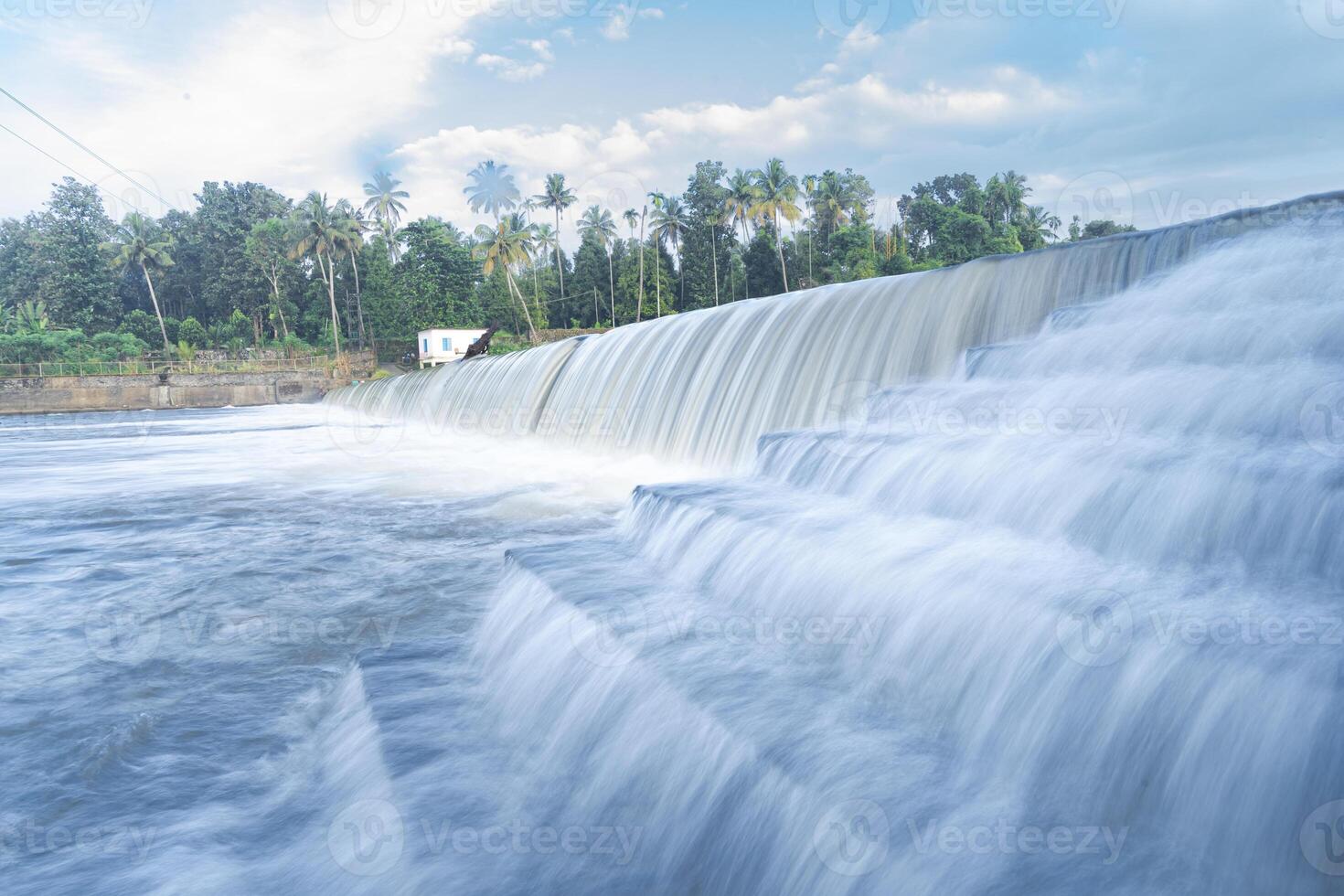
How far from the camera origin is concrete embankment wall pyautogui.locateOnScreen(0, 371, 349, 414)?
39750mm

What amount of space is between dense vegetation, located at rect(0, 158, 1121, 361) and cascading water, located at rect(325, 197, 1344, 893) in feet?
142

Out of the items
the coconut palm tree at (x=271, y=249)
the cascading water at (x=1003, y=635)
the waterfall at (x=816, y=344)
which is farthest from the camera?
the coconut palm tree at (x=271, y=249)

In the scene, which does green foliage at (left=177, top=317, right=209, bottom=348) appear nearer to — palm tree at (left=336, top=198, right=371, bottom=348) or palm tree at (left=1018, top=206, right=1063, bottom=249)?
palm tree at (left=336, top=198, right=371, bottom=348)

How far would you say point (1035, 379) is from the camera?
205 inches

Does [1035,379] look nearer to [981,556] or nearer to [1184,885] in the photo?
[981,556]

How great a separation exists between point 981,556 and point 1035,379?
8.30 ft

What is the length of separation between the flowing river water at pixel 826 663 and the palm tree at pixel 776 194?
47357 mm

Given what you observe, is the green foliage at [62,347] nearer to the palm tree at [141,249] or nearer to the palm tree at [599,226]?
the palm tree at [141,249]

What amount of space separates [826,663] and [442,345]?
52154 mm

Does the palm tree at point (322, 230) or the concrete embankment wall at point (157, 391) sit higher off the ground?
the palm tree at point (322, 230)

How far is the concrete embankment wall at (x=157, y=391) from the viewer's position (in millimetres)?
39750

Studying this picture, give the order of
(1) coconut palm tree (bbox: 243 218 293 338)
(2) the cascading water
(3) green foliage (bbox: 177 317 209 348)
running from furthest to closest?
(1) coconut palm tree (bbox: 243 218 293 338)
(3) green foliage (bbox: 177 317 209 348)
(2) the cascading water

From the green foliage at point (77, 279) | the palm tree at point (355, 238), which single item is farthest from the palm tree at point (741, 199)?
the green foliage at point (77, 279)

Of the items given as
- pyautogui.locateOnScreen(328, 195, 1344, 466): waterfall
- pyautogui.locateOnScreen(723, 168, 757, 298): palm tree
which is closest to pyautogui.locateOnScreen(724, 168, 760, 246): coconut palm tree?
pyautogui.locateOnScreen(723, 168, 757, 298): palm tree
